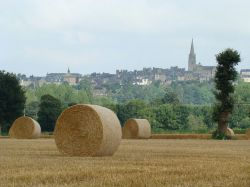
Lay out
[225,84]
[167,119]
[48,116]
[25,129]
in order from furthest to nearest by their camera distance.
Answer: [167,119] < [48,116] < [225,84] < [25,129]

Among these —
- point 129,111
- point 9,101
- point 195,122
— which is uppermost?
point 9,101

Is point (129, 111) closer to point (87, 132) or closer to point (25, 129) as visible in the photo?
point (25, 129)

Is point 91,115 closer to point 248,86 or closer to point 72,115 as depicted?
point 72,115

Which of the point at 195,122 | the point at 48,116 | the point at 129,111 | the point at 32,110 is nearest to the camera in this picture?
the point at 48,116

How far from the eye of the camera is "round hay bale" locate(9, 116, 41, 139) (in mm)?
51844

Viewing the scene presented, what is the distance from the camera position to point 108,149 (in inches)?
943

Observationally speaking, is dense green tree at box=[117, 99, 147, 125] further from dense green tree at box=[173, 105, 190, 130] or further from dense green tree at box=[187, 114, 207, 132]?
dense green tree at box=[187, 114, 207, 132]

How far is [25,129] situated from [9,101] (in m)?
26.9

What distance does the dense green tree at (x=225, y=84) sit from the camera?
188 feet

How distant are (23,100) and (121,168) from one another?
63.8m

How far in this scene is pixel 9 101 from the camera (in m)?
78.3

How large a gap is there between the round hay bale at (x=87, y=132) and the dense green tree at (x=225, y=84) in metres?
33.1

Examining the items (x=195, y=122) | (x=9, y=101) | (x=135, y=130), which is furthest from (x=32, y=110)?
(x=135, y=130)

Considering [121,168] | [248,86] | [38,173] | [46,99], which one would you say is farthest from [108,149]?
[248,86]
